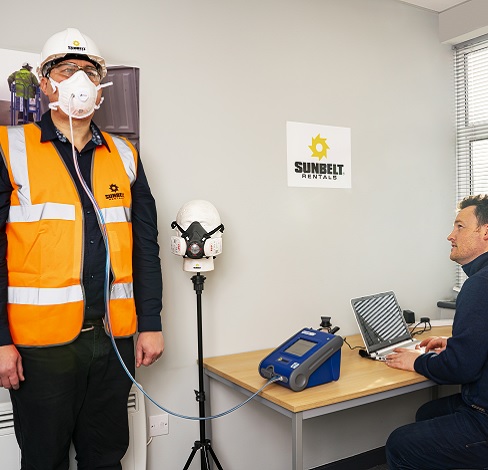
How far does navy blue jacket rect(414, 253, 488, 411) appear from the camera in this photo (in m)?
2.01

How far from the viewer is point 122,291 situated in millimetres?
1950

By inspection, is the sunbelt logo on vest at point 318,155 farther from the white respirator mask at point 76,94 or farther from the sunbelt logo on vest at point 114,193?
the white respirator mask at point 76,94

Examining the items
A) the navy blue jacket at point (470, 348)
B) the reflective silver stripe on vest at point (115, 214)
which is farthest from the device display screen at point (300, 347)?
the reflective silver stripe on vest at point (115, 214)

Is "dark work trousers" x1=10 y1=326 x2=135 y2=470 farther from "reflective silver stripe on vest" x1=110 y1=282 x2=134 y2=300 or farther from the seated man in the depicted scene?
the seated man

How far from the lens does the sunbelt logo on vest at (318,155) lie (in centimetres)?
290

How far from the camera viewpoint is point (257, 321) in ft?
9.16

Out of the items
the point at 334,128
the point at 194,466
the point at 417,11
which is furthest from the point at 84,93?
the point at 417,11

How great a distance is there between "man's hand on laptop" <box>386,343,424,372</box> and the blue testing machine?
0.35 m

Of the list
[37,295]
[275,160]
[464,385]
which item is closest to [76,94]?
[37,295]

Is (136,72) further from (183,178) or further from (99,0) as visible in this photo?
(183,178)

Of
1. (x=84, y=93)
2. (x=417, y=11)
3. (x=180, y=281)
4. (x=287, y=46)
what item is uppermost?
(x=417, y=11)

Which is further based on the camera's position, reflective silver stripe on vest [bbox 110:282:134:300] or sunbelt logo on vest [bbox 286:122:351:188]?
sunbelt logo on vest [bbox 286:122:351:188]

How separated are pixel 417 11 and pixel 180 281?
7.58ft

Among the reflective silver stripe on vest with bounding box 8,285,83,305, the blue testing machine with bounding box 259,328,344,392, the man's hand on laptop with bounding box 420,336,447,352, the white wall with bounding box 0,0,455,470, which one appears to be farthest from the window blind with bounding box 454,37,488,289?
the reflective silver stripe on vest with bounding box 8,285,83,305
